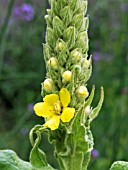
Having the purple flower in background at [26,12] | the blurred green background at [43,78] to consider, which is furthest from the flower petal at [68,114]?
the purple flower in background at [26,12]

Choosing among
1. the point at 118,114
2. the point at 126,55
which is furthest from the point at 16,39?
the point at 118,114

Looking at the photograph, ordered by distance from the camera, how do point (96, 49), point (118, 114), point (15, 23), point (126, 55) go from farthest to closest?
point (15, 23) → point (96, 49) → point (126, 55) → point (118, 114)

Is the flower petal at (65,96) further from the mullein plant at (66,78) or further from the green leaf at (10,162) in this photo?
the green leaf at (10,162)

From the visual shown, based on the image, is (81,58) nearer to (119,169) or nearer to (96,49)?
(119,169)

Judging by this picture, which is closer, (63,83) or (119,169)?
(63,83)

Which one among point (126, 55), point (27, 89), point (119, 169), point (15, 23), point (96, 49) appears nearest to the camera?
point (119, 169)

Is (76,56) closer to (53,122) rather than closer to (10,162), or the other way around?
(53,122)

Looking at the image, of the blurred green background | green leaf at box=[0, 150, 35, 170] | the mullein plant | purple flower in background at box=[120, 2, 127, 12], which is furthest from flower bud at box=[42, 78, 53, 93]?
purple flower in background at box=[120, 2, 127, 12]
